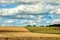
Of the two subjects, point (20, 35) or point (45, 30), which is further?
point (45, 30)

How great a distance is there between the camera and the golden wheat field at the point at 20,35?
7.81 ft

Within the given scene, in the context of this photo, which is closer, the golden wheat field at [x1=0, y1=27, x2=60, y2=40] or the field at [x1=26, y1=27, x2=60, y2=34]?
the golden wheat field at [x1=0, y1=27, x2=60, y2=40]

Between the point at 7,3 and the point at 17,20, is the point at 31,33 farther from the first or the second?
the point at 7,3

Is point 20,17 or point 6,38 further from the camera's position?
point 20,17

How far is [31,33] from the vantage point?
2.51 m

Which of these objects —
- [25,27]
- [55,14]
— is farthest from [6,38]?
[55,14]

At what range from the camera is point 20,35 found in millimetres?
2436

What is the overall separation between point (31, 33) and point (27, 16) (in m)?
0.22

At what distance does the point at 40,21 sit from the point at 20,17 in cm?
25

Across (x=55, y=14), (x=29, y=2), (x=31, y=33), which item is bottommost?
(x=31, y=33)

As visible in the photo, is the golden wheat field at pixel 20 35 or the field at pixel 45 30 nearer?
the golden wheat field at pixel 20 35

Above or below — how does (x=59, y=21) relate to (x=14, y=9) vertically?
below

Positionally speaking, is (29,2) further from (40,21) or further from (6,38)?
(6,38)

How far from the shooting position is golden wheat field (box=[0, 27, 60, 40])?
2381mm
